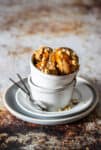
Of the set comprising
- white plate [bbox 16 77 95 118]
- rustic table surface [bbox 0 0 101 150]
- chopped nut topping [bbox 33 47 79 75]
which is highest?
chopped nut topping [bbox 33 47 79 75]

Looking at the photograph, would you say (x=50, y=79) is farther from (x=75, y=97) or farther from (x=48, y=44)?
(x=48, y=44)

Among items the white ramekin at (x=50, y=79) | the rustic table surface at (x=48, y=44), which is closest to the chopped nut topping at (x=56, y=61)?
the white ramekin at (x=50, y=79)

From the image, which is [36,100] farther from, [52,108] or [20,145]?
[20,145]

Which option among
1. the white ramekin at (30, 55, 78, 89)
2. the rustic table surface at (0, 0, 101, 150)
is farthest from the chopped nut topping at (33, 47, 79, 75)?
the rustic table surface at (0, 0, 101, 150)

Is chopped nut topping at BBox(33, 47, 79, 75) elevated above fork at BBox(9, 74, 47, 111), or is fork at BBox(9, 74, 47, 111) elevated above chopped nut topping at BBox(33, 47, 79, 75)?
chopped nut topping at BBox(33, 47, 79, 75)

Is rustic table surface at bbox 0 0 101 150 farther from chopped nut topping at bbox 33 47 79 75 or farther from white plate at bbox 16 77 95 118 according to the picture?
chopped nut topping at bbox 33 47 79 75

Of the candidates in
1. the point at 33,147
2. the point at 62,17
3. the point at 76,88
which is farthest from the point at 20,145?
the point at 62,17
